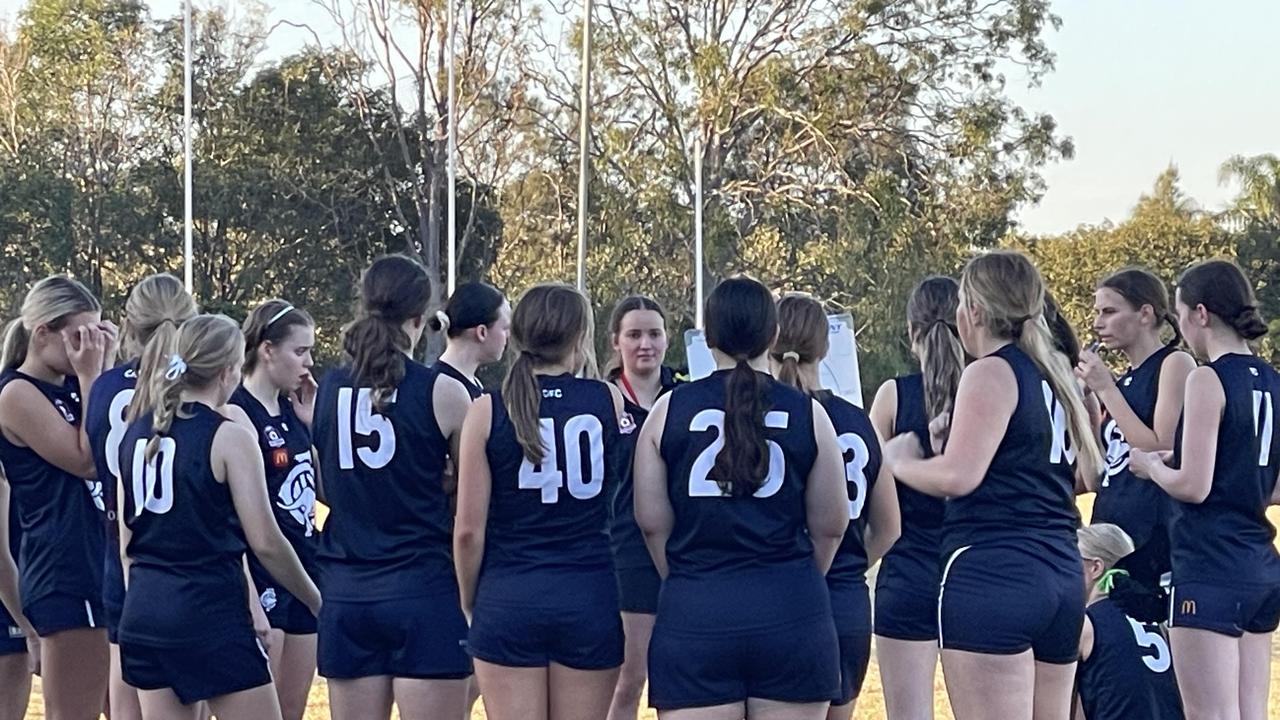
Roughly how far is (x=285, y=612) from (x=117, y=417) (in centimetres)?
102

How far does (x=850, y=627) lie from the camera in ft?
16.7

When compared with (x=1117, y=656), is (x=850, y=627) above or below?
above

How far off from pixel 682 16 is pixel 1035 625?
111ft

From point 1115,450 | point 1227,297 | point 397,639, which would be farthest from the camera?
point 1115,450

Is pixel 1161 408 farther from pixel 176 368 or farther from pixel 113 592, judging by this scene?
pixel 113 592

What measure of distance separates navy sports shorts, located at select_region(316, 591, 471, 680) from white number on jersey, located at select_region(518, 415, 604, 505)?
0.50m

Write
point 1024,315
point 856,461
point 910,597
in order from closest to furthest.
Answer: point 1024,315 → point 856,461 → point 910,597

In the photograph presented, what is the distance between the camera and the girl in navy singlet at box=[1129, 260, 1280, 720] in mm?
5113

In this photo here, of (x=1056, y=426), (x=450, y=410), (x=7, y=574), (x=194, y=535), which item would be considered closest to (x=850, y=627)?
(x=1056, y=426)

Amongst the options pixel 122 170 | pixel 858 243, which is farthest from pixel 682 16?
pixel 122 170

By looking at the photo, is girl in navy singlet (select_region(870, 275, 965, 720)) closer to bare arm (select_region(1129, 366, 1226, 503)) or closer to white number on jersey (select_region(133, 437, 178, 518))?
bare arm (select_region(1129, 366, 1226, 503))

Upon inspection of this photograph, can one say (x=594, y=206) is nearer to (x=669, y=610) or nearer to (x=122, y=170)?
(x=122, y=170)

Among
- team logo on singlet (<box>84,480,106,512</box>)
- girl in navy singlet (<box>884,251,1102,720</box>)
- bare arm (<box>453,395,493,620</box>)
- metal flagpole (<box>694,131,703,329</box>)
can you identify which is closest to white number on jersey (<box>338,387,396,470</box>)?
bare arm (<box>453,395,493,620</box>)

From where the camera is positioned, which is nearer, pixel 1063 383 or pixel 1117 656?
pixel 1063 383
